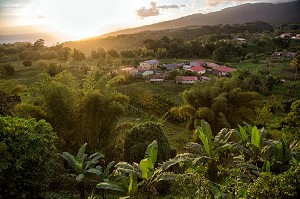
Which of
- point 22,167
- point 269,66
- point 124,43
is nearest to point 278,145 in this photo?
point 22,167

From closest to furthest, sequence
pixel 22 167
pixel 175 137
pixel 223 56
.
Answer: pixel 22 167 → pixel 175 137 → pixel 223 56

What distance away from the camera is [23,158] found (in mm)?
9586

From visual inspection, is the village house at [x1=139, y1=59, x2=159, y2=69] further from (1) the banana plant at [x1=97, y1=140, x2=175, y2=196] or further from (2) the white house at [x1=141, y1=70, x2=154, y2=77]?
(1) the banana plant at [x1=97, y1=140, x2=175, y2=196]

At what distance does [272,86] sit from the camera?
41.0 metres

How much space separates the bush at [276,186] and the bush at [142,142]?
790cm

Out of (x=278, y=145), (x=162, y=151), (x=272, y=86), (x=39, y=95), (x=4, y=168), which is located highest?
(x=39, y=95)

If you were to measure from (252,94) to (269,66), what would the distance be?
42.8 metres

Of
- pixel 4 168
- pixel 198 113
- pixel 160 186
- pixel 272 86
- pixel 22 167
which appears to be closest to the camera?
pixel 4 168

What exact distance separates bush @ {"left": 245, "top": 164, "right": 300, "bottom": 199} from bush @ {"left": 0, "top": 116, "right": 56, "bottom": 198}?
684 cm

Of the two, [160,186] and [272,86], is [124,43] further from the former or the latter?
[160,186]

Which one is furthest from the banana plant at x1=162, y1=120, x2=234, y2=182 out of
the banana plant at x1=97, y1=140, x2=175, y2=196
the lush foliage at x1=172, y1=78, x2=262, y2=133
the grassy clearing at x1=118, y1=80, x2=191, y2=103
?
the grassy clearing at x1=118, y1=80, x2=191, y2=103

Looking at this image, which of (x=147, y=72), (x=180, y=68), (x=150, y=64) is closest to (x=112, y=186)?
(x=147, y=72)

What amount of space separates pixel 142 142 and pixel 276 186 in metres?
8.46

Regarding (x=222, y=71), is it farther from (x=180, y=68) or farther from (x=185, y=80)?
(x=185, y=80)
